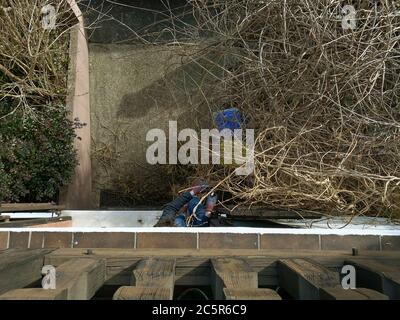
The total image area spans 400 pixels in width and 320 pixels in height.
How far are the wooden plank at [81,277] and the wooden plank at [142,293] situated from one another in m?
0.15

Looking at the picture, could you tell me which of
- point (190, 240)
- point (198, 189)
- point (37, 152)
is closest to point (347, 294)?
point (190, 240)

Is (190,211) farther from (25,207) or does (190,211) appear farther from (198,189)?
(25,207)

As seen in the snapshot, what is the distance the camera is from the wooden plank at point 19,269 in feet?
5.01

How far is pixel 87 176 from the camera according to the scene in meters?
6.51

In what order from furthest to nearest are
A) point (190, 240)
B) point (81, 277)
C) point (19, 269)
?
point (190, 240), point (19, 269), point (81, 277)

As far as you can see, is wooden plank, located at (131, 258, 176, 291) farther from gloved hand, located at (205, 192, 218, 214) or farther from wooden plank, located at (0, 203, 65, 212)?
gloved hand, located at (205, 192, 218, 214)

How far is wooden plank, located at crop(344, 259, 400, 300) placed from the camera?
4.69ft

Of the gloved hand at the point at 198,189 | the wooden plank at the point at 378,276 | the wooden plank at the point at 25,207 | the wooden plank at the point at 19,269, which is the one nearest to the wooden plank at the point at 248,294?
the wooden plank at the point at 378,276

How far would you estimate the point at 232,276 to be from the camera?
1.50m

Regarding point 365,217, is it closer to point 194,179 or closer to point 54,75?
point 194,179

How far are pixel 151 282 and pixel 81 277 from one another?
0.21 m

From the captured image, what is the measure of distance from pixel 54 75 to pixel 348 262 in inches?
200

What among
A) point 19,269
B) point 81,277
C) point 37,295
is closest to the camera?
point 37,295
